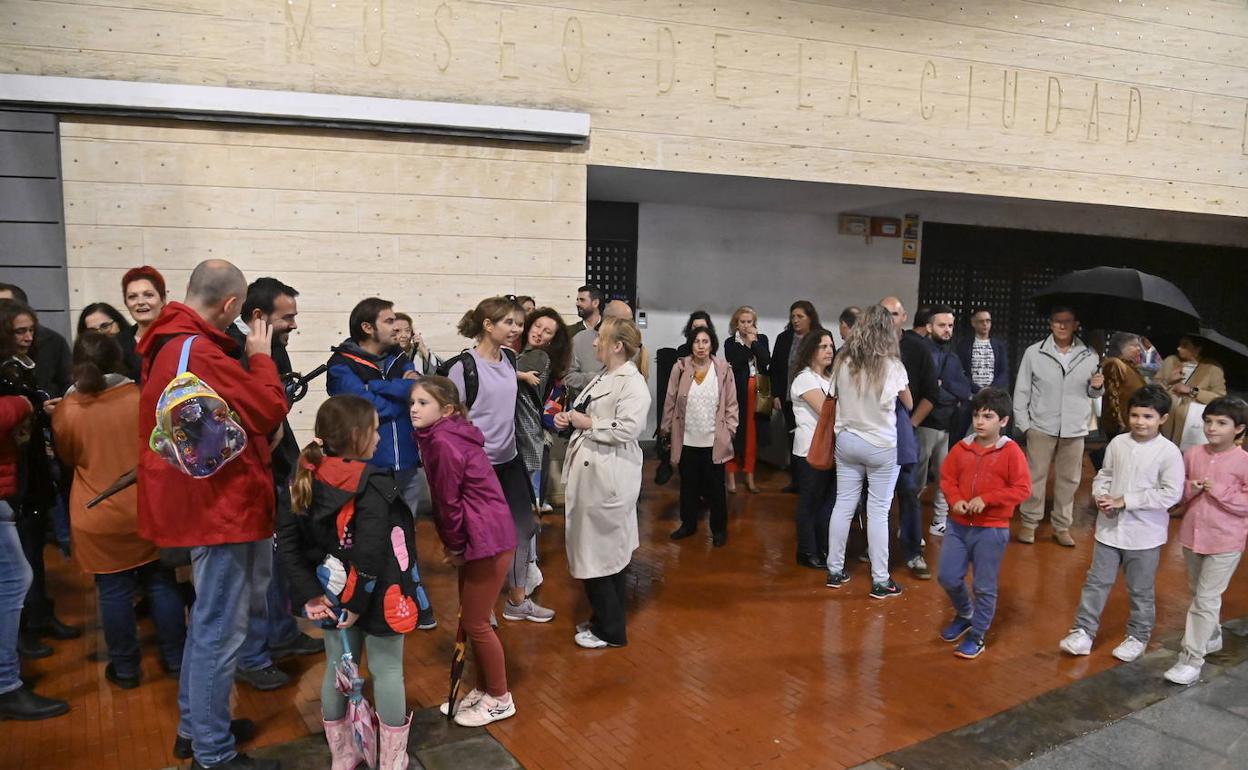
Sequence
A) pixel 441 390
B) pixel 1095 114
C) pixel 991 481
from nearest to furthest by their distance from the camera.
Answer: pixel 441 390
pixel 991 481
pixel 1095 114

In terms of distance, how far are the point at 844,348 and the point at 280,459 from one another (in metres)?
3.25

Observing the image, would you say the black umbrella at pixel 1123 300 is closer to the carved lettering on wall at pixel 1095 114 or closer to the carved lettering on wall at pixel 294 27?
the carved lettering on wall at pixel 1095 114

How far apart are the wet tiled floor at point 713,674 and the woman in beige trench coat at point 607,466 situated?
1.77ft

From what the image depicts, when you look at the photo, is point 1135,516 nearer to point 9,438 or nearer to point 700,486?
point 700,486

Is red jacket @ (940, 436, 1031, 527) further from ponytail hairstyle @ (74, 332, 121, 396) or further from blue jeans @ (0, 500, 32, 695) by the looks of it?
blue jeans @ (0, 500, 32, 695)

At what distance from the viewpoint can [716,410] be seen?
606cm

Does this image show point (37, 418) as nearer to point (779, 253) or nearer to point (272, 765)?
point (272, 765)

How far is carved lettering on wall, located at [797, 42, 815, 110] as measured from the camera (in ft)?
23.4

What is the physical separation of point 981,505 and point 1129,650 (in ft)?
3.67

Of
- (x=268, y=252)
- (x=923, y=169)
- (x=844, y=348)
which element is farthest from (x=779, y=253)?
(x=268, y=252)

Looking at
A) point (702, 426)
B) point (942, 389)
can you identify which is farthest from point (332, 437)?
point (942, 389)

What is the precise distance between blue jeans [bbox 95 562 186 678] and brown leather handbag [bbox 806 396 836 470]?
12.1ft

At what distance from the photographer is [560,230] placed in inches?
264

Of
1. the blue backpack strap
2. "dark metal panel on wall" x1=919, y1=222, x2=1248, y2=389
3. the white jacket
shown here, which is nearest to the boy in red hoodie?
the white jacket
